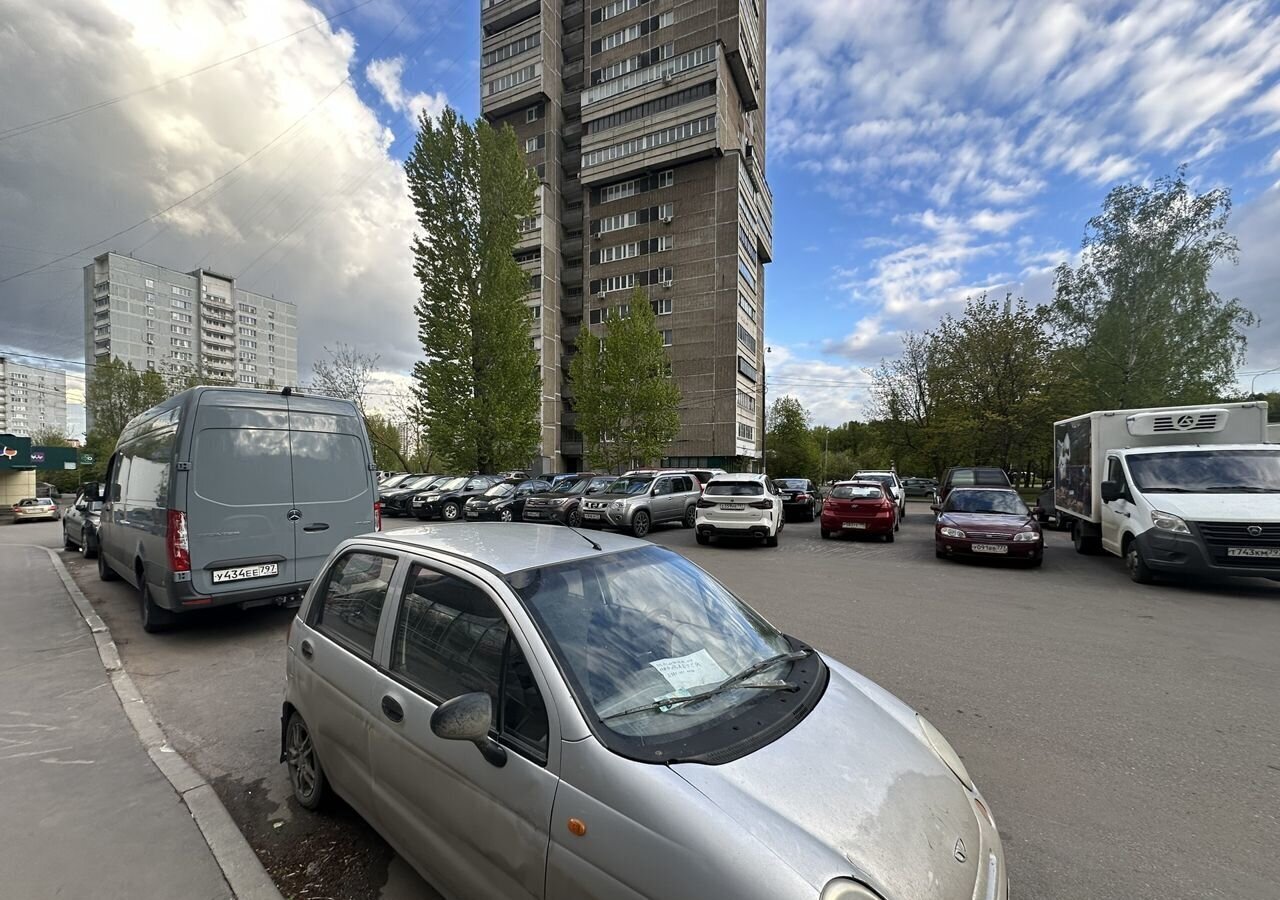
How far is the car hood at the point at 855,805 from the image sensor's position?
137 centimetres

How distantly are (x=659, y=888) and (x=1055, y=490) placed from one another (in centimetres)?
1698

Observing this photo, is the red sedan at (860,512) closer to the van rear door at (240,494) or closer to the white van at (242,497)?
the white van at (242,497)

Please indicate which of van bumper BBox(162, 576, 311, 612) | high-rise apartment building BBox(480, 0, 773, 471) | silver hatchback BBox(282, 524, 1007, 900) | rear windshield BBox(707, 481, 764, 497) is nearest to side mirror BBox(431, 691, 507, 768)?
silver hatchback BBox(282, 524, 1007, 900)

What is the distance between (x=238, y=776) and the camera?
3242mm

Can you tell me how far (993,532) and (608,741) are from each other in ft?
35.5

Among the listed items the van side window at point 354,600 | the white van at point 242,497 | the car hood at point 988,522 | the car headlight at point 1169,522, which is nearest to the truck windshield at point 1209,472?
the car headlight at point 1169,522

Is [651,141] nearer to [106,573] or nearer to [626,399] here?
[626,399]

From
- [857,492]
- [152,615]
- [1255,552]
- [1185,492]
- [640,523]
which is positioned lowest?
[640,523]

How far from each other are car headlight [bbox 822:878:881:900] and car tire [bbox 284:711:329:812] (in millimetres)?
2590

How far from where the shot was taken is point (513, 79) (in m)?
52.3

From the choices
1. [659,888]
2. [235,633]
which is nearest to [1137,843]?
[659,888]

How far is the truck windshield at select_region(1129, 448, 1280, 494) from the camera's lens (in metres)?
8.15

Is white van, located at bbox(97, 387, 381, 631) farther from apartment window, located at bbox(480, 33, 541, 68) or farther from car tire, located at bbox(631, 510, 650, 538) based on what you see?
apartment window, located at bbox(480, 33, 541, 68)

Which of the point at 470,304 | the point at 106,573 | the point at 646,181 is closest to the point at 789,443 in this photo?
the point at 646,181
